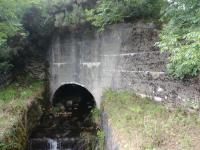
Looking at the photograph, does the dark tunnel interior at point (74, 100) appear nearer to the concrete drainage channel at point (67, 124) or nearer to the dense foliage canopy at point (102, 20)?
the concrete drainage channel at point (67, 124)

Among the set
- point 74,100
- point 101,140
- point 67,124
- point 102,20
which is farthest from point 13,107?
point 74,100

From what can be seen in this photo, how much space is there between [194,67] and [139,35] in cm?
391

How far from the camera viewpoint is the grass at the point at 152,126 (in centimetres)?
770

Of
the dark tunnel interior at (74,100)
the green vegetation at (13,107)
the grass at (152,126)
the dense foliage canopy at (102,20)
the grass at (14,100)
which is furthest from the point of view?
the dark tunnel interior at (74,100)

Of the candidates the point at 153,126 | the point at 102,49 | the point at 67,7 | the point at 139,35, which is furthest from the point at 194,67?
the point at 67,7

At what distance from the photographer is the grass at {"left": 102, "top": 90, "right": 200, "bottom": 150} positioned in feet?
25.2

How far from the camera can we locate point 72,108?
17047 millimetres

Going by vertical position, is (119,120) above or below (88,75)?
below

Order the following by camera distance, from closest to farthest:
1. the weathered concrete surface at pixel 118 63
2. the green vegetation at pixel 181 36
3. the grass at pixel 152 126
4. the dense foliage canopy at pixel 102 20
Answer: the grass at pixel 152 126 < the green vegetation at pixel 181 36 < the dense foliage canopy at pixel 102 20 < the weathered concrete surface at pixel 118 63

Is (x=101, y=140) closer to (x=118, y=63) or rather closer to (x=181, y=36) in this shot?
(x=118, y=63)

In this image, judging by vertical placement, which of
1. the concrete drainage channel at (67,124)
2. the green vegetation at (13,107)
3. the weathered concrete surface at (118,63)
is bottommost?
the concrete drainage channel at (67,124)

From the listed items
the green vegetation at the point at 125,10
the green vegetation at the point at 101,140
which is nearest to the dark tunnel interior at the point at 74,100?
the green vegetation at the point at 101,140

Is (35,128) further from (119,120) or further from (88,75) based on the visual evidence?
(119,120)

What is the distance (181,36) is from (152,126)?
248 centimetres
